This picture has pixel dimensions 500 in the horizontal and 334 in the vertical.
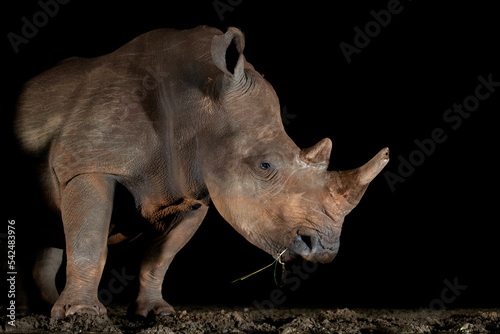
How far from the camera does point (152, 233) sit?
19.2 ft

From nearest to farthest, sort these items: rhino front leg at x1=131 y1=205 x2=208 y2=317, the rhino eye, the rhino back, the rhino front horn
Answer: the rhino front horn
the rhino eye
the rhino back
rhino front leg at x1=131 y1=205 x2=208 y2=317

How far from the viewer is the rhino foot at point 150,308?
5715 millimetres

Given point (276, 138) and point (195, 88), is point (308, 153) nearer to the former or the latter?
point (276, 138)

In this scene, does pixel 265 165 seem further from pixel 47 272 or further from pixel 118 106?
pixel 47 272

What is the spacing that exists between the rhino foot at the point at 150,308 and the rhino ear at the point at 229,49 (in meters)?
1.87

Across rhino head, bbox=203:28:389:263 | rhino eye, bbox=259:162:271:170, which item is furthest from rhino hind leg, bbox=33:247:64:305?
rhino eye, bbox=259:162:271:170

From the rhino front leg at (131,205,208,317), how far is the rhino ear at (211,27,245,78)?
1267 mm

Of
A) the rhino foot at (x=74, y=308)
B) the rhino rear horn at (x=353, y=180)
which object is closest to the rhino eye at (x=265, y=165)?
the rhino rear horn at (x=353, y=180)

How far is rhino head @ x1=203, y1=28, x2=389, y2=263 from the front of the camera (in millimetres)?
4715

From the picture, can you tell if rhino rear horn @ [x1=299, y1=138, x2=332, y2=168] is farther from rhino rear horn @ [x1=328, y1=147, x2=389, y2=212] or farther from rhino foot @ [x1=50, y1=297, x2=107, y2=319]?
rhino foot @ [x1=50, y1=297, x2=107, y2=319]

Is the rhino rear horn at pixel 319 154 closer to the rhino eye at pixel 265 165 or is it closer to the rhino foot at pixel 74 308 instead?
the rhino eye at pixel 265 165

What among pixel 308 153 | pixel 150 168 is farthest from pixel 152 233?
pixel 308 153

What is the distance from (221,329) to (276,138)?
4.10 ft

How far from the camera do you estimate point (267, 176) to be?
4840mm
